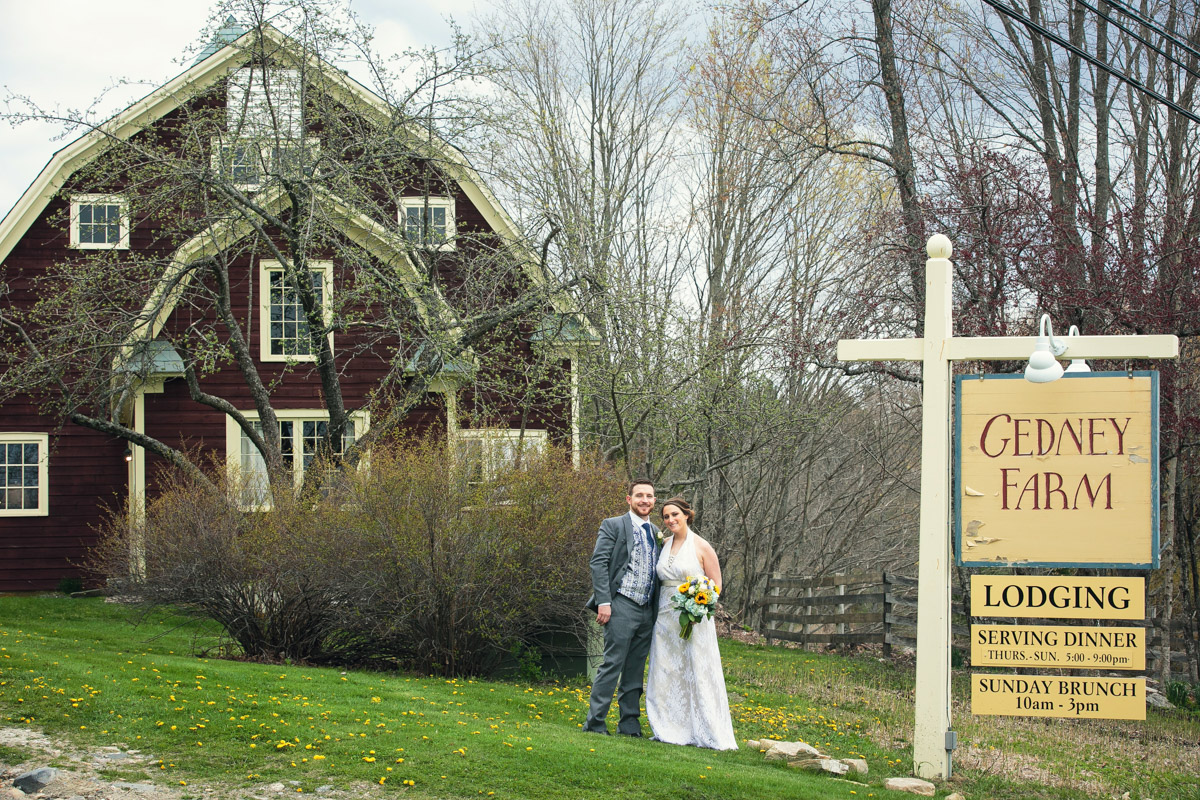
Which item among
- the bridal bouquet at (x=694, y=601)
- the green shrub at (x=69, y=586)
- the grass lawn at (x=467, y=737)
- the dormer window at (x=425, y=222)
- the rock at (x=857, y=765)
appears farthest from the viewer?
the green shrub at (x=69, y=586)

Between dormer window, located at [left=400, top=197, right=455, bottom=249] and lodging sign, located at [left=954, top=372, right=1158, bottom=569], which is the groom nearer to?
lodging sign, located at [left=954, top=372, right=1158, bottom=569]

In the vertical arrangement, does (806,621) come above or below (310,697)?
below

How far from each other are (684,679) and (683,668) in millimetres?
76

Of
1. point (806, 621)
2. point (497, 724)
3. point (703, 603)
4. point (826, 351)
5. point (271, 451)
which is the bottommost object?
point (806, 621)

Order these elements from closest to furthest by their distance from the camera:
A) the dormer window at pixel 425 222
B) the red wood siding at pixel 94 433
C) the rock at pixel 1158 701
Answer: the rock at pixel 1158 701, the dormer window at pixel 425 222, the red wood siding at pixel 94 433

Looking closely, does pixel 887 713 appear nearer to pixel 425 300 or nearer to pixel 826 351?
pixel 826 351

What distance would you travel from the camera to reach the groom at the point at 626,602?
325 inches

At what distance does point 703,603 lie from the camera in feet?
26.3

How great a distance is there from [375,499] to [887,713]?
5.26m

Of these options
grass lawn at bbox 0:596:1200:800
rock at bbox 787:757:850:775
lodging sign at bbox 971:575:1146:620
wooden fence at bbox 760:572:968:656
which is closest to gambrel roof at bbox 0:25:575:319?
wooden fence at bbox 760:572:968:656

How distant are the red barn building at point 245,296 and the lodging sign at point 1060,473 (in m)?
5.50

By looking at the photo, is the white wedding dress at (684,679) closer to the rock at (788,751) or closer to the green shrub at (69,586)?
the rock at (788,751)

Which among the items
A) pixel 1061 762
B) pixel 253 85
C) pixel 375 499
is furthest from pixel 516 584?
pixel 253 85

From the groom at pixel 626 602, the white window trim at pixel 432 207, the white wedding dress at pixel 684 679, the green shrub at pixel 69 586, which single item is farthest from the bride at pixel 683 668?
the green shrub at pixel 69 586
